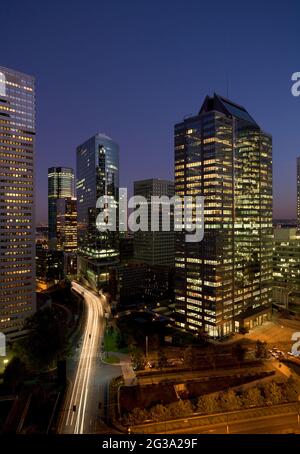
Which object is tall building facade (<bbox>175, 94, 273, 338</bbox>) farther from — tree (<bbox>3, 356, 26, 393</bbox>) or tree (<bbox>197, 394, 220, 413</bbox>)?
tree (<bbox>3, 356, 26, 393</bbox>)

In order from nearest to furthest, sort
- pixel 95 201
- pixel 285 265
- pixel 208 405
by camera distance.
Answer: pixel 208 405 → pixel 285 265 → pixel 95 201

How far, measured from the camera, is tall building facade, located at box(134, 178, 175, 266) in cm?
9094

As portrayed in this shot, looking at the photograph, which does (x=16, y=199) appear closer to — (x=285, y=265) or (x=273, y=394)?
(x=273, y=394)

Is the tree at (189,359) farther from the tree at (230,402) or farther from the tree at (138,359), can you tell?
the tree at (230,402)

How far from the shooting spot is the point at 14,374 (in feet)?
105

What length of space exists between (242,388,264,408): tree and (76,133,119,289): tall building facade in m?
62.7

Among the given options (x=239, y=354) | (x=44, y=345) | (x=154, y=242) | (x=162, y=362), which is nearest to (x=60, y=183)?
(x=154, y=242)

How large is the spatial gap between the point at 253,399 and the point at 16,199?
146ft

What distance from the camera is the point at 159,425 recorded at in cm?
2344

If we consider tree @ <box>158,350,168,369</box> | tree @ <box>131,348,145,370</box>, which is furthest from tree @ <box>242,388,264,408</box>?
tree @ <box>131,348,145,370</box>

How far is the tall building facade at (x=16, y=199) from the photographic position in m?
51.6
